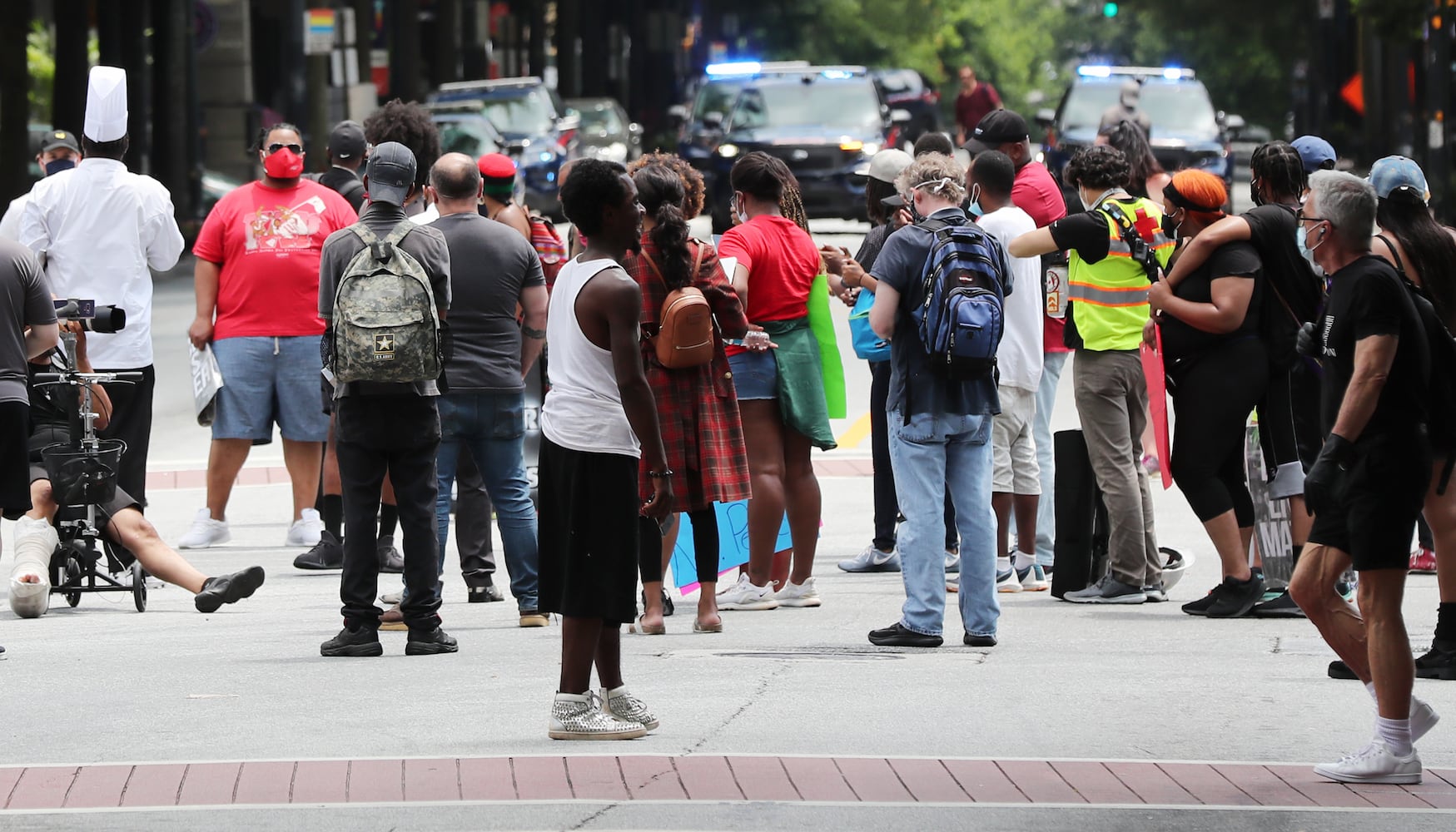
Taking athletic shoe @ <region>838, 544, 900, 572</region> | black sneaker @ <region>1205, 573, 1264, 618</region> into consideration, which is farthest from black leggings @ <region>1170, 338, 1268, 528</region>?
athletic shoe @ <region>838, 544, 900, 572</region>

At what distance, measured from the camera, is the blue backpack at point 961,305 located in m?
8.09

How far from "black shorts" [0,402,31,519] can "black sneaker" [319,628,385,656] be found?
125 centimetres

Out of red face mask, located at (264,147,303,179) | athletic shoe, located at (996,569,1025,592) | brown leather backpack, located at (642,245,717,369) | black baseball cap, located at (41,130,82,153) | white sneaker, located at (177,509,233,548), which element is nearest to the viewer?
brown leather backpack, located at (642,245,717,369)

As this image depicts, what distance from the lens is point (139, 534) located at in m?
9.11

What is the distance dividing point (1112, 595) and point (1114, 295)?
1322 mm

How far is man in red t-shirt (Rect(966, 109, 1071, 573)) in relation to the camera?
34.2 feet

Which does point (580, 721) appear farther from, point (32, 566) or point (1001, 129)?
point (1001, 129)

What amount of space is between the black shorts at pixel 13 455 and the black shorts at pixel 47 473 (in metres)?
0.76

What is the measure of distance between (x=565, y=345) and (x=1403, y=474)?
7.93 ft

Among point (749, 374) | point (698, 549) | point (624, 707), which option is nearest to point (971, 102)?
point (749, 374)

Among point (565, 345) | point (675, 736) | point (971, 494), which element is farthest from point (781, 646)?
point (565, 345)

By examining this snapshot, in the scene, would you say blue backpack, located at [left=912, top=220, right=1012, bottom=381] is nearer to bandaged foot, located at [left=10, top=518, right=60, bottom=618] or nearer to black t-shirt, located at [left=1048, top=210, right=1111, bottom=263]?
black t-shirt, located at [left=1048, top=210, right=1111, bottom=263]

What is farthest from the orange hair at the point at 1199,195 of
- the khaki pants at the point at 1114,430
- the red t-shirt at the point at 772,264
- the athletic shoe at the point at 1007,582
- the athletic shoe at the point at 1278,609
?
the athletic shoe at the point at 1007,582

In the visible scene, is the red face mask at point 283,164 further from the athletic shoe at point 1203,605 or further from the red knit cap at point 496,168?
the athletic shoe at point 1203,605
